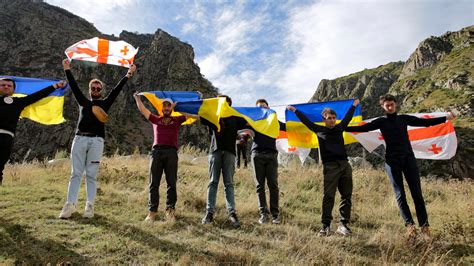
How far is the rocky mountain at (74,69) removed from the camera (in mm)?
45000

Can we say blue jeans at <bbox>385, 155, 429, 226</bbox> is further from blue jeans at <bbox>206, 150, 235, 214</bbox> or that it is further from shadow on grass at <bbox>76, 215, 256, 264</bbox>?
shadow on grass at <bbox>76, 215, 256, 264</bbox>

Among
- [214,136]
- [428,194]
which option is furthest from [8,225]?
[428,194]

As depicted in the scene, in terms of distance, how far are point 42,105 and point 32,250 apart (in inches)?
172

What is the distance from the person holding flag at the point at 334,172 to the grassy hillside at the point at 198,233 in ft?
1.13

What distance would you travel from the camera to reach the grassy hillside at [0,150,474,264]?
4.59 meters

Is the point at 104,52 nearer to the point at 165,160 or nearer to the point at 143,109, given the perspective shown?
the point at 143,109

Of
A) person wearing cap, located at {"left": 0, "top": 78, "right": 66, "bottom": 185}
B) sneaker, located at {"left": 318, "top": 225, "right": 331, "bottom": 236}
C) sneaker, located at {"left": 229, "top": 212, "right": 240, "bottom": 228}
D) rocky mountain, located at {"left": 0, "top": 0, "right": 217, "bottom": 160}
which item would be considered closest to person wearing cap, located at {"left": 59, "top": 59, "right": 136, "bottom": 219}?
person wearing cap, located at {"left": 0, "top": 78, "right": 66, "bottom": 185}

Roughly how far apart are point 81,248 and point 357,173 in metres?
9.50

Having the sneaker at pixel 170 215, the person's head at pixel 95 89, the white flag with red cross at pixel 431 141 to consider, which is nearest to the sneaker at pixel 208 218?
the sneaker at pixel 170 215

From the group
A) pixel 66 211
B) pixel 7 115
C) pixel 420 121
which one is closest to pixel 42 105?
pixel 7 115

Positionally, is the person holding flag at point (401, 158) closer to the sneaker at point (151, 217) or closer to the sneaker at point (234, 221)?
the sneaker at point (234, 221)

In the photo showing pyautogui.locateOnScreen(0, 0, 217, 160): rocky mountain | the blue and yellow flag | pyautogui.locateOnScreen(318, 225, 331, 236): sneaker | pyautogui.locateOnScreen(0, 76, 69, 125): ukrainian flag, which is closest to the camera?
pyautogui.locateOnScreen(318, 225, 331, 236): sneaker

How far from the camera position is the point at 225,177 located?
6.48 m

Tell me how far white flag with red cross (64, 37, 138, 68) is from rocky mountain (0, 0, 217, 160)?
1369 inches
